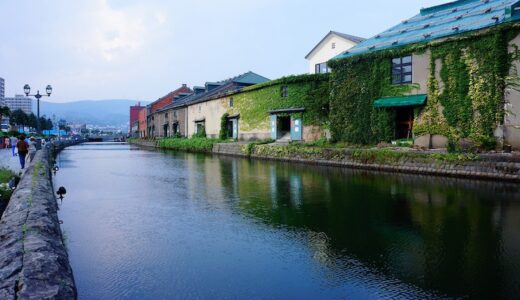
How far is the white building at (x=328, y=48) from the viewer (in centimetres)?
3772

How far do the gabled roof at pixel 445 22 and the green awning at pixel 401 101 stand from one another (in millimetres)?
3192

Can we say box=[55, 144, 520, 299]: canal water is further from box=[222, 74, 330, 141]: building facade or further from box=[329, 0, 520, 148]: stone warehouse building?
box=[222, 74, 330, 141]: building facade

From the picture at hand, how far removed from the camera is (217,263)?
19.8 feet

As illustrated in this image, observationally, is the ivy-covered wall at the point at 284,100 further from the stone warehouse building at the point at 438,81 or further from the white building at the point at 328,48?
the white building at the point at 328,48

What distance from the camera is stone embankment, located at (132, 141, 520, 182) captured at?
610 inches

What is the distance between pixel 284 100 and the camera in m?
33.4

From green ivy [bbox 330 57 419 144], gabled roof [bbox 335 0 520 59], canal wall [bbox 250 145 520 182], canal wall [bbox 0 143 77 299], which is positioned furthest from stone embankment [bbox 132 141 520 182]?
canal wall [bbox 0 143 77 299]

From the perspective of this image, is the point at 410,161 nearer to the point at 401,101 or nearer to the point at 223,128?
the point at 401,101

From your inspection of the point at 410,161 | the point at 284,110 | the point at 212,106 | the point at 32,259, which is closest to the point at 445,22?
the point at 410,161

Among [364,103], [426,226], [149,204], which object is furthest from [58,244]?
[364,103]

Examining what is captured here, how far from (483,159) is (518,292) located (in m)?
12.8

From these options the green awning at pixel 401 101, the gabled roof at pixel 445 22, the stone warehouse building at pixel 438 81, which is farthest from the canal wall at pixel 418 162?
the gabled roof at pixel 445 22

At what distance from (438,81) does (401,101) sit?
2.25m

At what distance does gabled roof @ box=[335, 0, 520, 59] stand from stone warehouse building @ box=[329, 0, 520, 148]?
6cm
